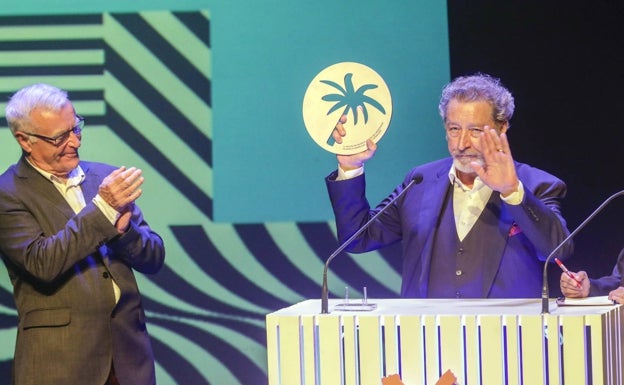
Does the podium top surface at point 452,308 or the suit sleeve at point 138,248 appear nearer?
the podium top surface at point 452,308

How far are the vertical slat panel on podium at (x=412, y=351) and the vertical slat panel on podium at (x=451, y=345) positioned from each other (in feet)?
0.17

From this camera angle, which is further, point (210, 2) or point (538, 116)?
point (210, 2)

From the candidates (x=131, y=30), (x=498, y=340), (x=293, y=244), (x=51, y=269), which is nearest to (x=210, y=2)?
(x=131, y=30)

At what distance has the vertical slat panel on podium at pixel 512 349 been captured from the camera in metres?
2.37

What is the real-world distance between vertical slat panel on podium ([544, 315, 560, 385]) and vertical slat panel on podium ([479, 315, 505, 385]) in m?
0.11

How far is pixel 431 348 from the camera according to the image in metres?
2.44

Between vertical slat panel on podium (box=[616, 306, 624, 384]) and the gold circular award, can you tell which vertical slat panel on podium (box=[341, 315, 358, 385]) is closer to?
vertical slat panel on podium (box=[616, 306, 624, 384])

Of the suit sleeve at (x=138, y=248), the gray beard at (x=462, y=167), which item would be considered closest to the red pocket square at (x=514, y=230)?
the gray beard at (x=462, y=167)

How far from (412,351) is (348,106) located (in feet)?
3.84

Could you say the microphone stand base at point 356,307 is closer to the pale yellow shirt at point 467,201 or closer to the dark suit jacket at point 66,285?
the pale yellow shirt at point 467,201

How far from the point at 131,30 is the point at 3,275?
4.33 feet

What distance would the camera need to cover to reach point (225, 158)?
4.61 meters

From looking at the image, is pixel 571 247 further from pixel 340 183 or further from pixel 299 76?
pixel 299 76

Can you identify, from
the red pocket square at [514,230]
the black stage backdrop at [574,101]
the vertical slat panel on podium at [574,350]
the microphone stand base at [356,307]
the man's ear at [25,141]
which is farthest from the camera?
the black stage backdrop at [574,101]
